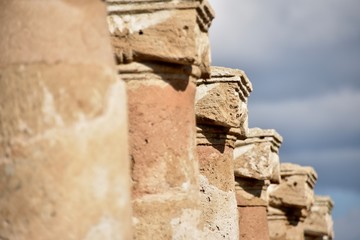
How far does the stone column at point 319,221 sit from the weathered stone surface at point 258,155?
967 cm

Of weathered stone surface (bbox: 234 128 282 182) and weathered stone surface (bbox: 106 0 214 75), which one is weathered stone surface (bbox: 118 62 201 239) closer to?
weathered stone surface (bbox: 106 0 214 75)

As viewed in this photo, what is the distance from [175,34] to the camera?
245 inches

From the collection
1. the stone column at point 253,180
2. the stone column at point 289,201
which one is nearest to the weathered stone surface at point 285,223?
the stone column at point 289,201

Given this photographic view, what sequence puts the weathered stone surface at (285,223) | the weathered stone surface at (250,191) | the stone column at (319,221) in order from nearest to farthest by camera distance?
the weathered stone surface at (250,191), the weathered stone surface at (285,223), the stone column at (319,221)

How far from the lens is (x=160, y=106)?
6309 mm

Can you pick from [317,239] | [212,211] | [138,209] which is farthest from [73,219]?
[317,239]

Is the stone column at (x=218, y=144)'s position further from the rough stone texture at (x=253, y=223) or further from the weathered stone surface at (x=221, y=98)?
the rough stone texture at (x=253, y=223)

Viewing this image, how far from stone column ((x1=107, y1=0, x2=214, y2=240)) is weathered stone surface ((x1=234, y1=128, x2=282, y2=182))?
19.3 ft

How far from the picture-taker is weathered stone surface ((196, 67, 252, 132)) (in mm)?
9555

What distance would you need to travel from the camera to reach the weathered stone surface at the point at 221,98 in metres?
9.55

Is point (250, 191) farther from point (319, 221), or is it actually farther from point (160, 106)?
point (319, 221)

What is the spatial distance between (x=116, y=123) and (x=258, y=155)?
8.48 meters

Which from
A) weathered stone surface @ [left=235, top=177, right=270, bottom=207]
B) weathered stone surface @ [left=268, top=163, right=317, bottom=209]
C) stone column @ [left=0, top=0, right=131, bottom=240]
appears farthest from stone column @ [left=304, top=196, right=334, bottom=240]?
stone column @ [left=0, top=0, right=131, bottom=240]

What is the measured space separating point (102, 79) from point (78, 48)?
0.18 meters
